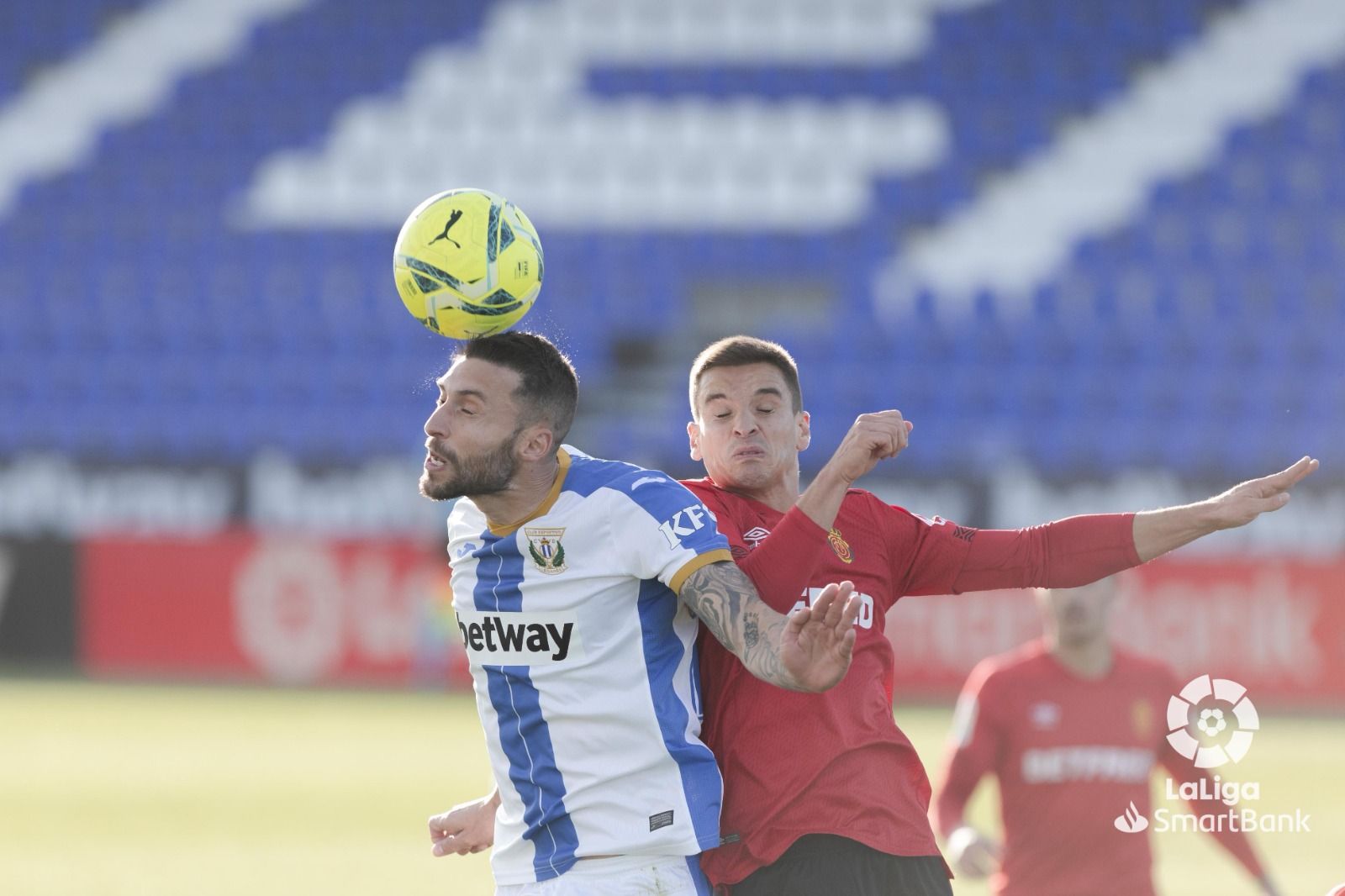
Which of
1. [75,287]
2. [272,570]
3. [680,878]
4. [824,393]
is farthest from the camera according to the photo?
[75,287]

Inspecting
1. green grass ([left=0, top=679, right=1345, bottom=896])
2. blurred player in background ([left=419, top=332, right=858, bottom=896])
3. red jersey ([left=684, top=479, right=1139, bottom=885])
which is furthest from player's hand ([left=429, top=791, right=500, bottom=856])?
green grass ([left=0, top=679, right=1345, bottom=896])

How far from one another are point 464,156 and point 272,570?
650 cm

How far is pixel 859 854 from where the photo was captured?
3.96 m

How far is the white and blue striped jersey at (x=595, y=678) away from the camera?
12.7 feet

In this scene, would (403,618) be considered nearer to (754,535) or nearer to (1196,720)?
→ (1196,720)

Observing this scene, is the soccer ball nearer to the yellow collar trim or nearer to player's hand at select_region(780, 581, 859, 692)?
the yellow collar trim

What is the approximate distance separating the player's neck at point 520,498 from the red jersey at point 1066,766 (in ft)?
6.98

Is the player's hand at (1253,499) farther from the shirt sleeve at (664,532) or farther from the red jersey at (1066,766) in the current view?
the red jersey at (1066,766)

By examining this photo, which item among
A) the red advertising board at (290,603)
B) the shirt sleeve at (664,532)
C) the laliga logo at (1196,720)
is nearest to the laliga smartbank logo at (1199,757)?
the laliga logo at (1196,720)

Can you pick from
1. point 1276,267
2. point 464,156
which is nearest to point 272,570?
point 464,156

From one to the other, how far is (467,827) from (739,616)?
1.12 meters

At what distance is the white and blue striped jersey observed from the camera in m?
3.87

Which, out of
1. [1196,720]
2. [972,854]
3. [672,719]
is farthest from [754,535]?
[1196,720]

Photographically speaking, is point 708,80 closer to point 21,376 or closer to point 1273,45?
point 1273,45
